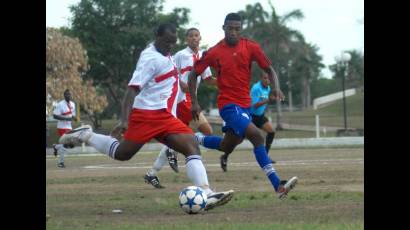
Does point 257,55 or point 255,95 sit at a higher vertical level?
point 257,55

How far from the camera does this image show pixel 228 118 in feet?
37.4

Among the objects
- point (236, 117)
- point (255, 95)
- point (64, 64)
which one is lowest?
point (236, 117)

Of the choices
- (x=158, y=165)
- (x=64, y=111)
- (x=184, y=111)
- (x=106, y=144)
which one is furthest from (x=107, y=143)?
(x=64, y=111)

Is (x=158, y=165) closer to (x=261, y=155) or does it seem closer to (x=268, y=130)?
(x=261, y=155)

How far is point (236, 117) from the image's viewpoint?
11273mm

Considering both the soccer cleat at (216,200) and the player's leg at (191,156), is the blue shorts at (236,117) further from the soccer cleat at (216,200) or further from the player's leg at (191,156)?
the soccer cleat at (216,200)

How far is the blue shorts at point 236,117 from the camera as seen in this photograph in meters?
11.2

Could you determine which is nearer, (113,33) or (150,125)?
(150,125)

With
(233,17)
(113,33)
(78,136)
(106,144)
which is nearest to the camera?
(106,144)

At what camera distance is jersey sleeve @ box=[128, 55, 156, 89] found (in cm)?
972

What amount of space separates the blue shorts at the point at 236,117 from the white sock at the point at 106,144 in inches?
66.1

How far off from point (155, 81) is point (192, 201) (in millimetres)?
1475

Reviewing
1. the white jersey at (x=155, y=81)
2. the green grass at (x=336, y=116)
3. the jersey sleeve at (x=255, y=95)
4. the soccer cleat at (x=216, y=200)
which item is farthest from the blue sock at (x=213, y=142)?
the green grass at (x=336, y=116)
